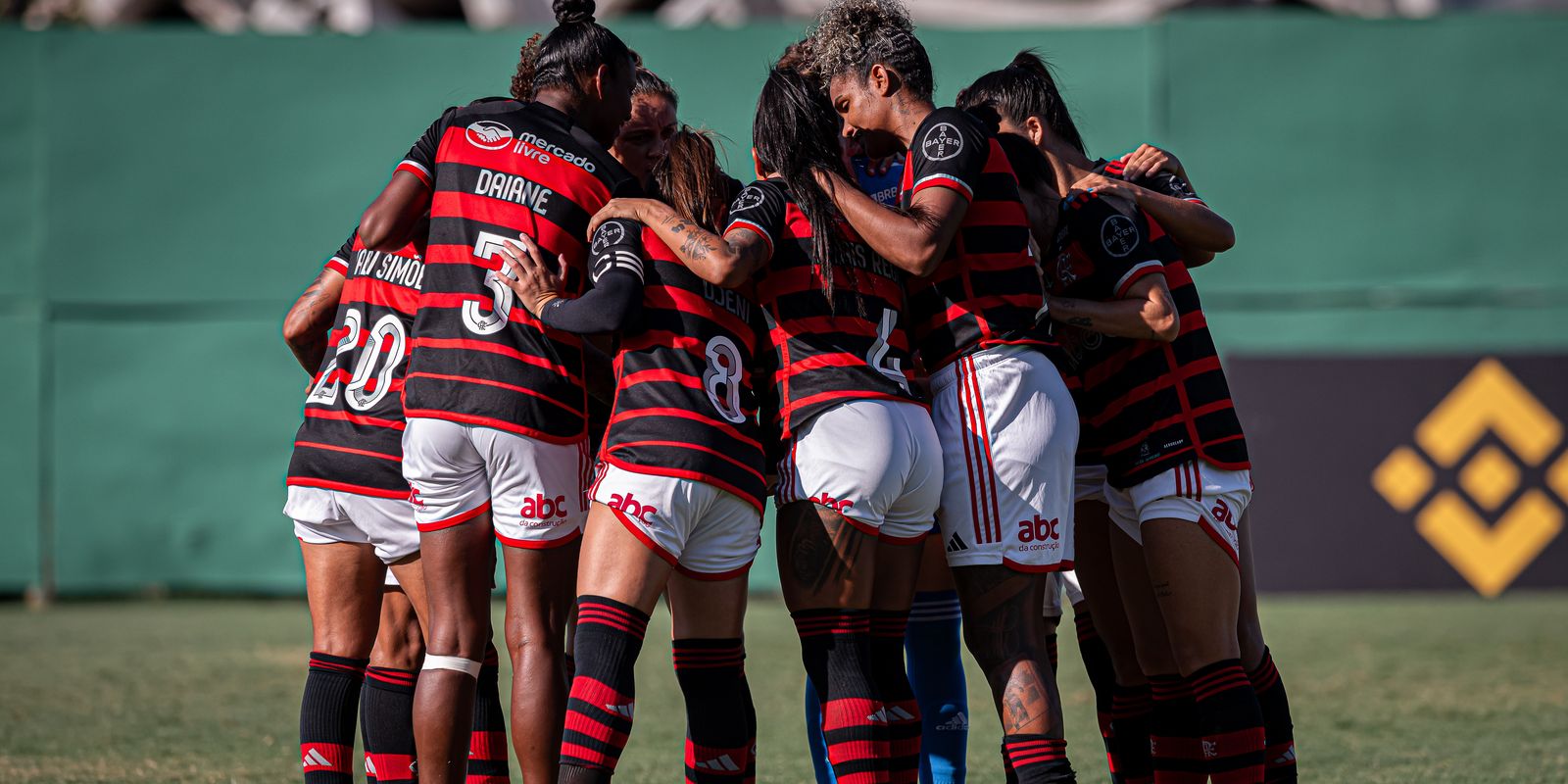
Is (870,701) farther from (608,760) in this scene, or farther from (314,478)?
(314,478)

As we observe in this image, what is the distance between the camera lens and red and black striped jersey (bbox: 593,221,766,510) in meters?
3.63

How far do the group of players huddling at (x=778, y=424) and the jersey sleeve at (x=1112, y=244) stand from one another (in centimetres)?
1

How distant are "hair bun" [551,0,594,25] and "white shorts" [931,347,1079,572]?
144 centimetres

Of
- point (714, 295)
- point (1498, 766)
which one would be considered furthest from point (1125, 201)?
point (1498, 766)

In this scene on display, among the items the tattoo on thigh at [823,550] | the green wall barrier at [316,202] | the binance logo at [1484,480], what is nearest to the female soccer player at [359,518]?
the tattoo on thigh at [823,550]

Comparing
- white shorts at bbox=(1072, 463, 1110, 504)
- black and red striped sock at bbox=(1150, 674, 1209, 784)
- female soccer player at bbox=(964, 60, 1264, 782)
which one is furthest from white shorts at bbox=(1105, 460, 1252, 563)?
black and red striped sock at bbox=(1150, 674, 1209, 784)

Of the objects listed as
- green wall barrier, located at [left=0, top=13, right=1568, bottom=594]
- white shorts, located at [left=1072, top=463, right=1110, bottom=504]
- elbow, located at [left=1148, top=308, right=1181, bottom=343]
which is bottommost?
white shorts, located at [left=1072, top=463, right=1110, bottom=504]

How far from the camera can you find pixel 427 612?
13.5ft

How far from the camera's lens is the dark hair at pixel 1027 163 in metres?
4.15

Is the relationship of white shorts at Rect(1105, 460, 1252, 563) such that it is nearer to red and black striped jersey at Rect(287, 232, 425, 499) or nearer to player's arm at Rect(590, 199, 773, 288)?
player's arm at Rect(590, 199, 773, 288)

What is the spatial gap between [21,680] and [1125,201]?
627 centimetres

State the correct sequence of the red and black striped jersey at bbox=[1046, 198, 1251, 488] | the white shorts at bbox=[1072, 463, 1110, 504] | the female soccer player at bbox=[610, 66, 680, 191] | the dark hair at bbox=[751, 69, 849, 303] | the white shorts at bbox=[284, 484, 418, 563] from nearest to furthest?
the dark hair at bbox=[751, 69, 849, 303] → the red and black striped jersey at bbox=[1046, 198, 1251, 488] → the white shorts at bbox=[284, 484, 418, 563] → the white shorts at bbox=[1072, 463, 1110, 504] → the female soccer player at bbox=[610, 66, 680, 191]

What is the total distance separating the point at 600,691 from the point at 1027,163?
1.85 meters

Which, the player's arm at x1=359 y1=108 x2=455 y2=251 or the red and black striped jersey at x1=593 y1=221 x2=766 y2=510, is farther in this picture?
the player's arm at x1=359 y1=108 x2=455 y2=251
